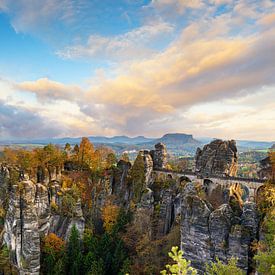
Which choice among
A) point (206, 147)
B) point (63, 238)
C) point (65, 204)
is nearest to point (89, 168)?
point (65, 204)

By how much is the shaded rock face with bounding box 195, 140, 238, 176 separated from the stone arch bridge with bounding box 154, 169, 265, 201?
0.94 metres

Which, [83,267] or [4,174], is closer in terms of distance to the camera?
[83,267]

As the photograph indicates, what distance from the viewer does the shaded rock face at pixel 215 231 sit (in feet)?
96.5

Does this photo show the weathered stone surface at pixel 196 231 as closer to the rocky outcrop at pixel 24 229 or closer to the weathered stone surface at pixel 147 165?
the weathered stone surface at pixel 147 165

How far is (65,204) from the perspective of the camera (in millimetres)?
50281

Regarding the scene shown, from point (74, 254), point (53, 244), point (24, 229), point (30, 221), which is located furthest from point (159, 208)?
point (24, 229)

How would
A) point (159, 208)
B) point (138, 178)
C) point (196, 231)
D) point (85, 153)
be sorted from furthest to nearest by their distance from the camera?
1. point (85, 153)
2. point (138, 178)
3. point (159, 208)
4. point (196, 231)

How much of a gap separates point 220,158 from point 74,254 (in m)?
29.4

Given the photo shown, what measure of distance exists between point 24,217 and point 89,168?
17.7 meters

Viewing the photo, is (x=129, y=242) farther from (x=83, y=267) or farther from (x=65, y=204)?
(x=65, y=204)

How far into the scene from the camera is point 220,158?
4550 centimetres

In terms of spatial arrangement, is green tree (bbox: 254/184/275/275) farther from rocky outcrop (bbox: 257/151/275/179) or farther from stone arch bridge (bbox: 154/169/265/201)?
stone arch bridge (bbox: 154/169/265/201)

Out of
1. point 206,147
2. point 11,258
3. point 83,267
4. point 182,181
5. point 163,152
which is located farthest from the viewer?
point 163,152

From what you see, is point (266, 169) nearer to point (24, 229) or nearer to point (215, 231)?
point (215, 231)
